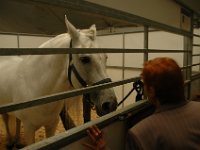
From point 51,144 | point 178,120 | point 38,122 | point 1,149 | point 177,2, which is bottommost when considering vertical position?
point 1,149

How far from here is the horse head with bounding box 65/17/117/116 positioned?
1.23 meters

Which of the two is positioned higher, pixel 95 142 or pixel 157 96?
pixel 157 96

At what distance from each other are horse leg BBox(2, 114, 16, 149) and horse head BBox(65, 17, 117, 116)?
1305mm

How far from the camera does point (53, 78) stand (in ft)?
4.94

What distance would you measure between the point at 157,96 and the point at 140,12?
924 mm

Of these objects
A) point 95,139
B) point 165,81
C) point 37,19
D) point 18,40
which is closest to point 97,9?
point 165,81

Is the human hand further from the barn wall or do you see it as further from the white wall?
the white wall

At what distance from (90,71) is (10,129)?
5.33 feet

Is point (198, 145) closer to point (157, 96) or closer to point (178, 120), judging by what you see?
point (178, 120)

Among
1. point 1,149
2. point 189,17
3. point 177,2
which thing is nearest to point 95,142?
point 177,2

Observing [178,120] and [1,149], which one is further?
[1,149]

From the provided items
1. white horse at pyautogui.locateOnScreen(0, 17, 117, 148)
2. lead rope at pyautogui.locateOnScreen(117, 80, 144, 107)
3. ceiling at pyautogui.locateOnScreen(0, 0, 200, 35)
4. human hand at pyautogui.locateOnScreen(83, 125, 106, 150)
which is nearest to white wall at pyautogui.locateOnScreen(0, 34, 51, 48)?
ceiling at pyautogui.locateOnScreen(0, 0, 200, 35)

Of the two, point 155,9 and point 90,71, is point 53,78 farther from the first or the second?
point 155,9

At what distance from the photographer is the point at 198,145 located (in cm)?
Answer: 72
